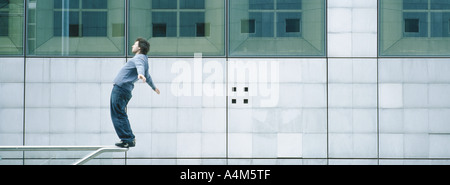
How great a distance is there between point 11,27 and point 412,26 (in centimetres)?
893

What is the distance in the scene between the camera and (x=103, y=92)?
34.2 feet

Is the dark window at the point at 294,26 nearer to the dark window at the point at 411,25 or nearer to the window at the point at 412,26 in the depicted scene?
the window at the point at 412,26

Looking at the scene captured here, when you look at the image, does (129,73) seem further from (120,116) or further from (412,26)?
(412,26)

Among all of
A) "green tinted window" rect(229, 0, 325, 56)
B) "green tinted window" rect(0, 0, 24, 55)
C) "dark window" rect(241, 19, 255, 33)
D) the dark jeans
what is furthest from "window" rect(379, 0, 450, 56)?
"green tinted window" rect(0, 0, 24, 55)

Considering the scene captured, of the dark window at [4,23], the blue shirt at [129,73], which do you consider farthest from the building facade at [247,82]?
the blue shirt at [129,73]

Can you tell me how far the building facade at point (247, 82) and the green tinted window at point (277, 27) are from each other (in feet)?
0.07

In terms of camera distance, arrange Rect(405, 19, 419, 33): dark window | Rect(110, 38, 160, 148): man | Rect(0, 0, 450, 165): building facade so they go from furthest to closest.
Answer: Rect(405, 19, 419, 33): dark window < Rect(0, 0, 450, 165): building facade < Rect(110, 38, 160, 148): man

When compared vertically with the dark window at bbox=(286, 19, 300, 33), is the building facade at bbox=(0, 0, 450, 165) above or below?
below

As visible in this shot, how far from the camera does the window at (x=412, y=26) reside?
1045 cm

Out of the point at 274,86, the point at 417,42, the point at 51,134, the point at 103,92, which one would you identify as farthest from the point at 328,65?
the point at 51,134

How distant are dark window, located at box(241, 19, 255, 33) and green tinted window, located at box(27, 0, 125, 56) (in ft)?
8.75

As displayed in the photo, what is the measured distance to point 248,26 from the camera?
413 inches

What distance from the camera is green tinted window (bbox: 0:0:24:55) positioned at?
10453 millimetres

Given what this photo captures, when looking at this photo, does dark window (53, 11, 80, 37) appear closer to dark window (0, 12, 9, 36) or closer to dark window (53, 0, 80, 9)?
dark window (53, 0, 80, 9)
